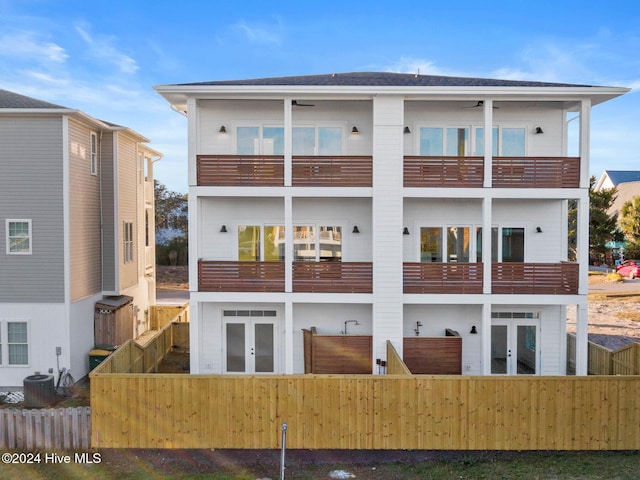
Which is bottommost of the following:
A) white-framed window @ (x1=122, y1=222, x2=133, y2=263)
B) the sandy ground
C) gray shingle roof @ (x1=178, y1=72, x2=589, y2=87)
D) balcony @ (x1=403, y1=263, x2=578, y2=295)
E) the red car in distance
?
the sandy ground

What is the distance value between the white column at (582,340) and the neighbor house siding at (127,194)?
1695 centimetres

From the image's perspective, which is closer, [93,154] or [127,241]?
[93,154]

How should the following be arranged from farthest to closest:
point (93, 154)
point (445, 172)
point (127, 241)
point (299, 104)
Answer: point (127, 241) < point (93, 154) < point (299, 104) < point (445, 172)

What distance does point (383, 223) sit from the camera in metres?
14.7

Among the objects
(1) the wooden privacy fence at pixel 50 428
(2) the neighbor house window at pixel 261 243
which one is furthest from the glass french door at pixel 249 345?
(1) the wooden privacy fence at pixel 50 428

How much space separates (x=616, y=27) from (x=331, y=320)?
27.3m

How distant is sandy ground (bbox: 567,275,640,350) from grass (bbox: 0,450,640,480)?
1214cm

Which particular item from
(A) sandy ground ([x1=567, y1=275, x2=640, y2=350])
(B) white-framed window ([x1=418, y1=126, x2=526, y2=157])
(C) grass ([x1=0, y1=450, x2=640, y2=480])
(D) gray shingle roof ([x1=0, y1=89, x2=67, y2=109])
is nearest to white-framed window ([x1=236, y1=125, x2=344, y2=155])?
(B) white-framed window ([x1=418, y1=126, x2=526, y2=157])

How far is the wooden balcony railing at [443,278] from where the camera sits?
14727 mm

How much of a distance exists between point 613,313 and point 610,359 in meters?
17.3

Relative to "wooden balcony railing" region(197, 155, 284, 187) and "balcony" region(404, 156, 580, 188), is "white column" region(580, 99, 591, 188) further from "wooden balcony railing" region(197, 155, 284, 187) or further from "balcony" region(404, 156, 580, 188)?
"wooden balcony railing" region(197, 155, 284, 187)

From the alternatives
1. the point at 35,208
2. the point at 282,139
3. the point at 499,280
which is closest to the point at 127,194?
the point at 35,208

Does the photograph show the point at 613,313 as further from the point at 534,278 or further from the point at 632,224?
the point at 632,224

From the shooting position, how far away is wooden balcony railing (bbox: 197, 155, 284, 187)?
1473 cm
